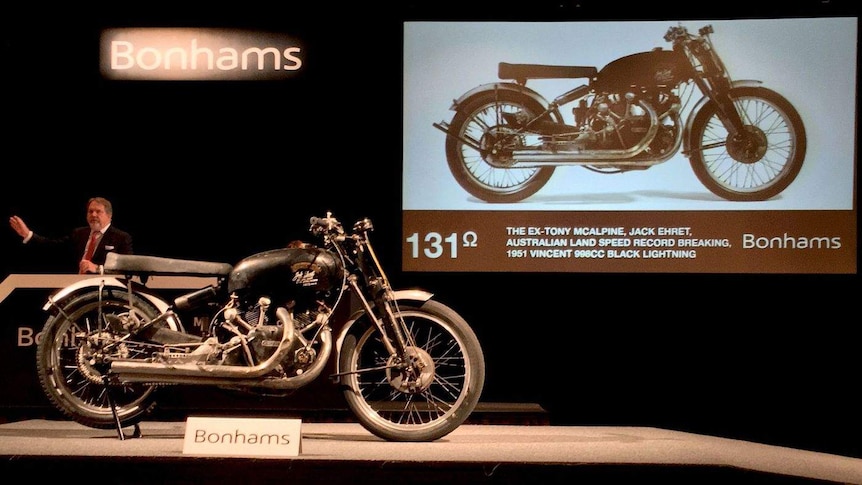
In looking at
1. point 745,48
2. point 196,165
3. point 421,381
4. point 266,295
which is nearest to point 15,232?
point 196,165

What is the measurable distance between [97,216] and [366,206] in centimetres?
156

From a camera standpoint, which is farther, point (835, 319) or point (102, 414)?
point (835, 319)

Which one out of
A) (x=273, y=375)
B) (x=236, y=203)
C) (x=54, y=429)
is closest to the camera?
(x=273, y=375)

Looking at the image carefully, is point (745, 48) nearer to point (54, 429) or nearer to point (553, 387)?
point (553, 387)

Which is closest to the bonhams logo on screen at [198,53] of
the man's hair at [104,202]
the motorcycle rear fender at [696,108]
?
the man's hair at [104,202]

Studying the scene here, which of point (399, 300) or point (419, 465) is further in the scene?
point (399, 300)

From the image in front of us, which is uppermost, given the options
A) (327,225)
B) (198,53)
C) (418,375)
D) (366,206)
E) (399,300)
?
(198,53)

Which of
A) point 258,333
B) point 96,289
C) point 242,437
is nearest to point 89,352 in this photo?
point 96,289

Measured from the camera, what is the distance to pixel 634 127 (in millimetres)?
5051

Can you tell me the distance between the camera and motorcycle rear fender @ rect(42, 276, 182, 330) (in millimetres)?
3871

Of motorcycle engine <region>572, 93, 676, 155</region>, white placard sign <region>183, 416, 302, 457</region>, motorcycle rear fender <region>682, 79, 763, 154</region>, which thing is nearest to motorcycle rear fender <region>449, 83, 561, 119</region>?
motorcycle engine <region>572, 93, 676, 155</region>

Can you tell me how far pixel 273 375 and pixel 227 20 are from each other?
8.28 feet

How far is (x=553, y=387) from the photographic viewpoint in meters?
5.32

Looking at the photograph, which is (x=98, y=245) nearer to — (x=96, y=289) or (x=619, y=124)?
(x=96, y=289)
